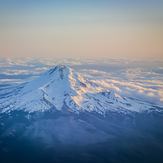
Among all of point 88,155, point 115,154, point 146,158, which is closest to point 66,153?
point 88,155

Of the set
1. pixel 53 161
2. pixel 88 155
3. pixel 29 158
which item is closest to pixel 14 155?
pixel 29 158

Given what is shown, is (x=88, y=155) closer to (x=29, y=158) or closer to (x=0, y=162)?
(x=29, y=158)

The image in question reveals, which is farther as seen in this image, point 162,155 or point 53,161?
point 162,155

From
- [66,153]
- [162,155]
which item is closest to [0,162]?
[66,153]

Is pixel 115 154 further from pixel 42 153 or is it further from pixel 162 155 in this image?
pixel 42 153

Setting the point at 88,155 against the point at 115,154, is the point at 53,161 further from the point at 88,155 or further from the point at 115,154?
the point at 115,154

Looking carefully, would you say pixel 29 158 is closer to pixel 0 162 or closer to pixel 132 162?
pixel 0 162

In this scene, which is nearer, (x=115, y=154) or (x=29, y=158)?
(x=29, y=158)
